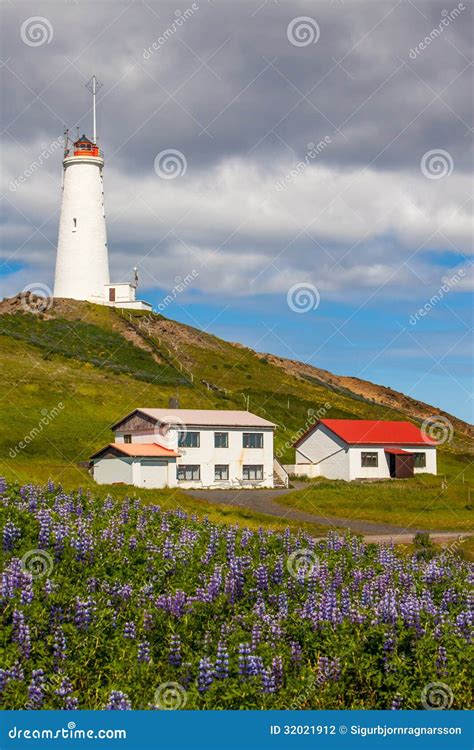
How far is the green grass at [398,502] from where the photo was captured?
1644 inches

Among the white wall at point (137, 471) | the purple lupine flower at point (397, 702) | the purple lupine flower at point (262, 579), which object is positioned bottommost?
the purple lupine flower at point (397, 702)

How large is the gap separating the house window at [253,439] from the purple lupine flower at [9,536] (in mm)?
41482

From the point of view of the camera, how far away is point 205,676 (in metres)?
11.0

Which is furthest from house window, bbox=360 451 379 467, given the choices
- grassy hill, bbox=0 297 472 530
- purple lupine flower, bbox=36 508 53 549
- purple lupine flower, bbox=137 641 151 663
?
purple lupine flower, bbox=137 641 151 663

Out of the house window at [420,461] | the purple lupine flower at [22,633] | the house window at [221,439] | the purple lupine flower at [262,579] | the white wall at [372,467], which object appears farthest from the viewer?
the house window at [420,461]

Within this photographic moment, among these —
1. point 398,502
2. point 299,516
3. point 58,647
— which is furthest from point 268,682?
point 398,502

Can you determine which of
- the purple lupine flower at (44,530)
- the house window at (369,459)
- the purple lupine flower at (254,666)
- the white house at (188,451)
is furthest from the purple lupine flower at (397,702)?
the house window at (369,459)

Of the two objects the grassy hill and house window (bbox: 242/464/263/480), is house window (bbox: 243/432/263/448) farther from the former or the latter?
the grassy hill

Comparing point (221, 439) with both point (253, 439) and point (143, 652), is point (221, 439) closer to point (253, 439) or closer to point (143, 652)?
point (253, 439)

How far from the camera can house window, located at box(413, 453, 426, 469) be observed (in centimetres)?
6669

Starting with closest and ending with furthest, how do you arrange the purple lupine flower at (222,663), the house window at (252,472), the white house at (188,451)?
1. the purple lupine flower at (222,663)
2. the white house at (188,451)
3. the house window at (252,472)

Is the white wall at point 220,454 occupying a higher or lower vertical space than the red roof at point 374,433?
lower

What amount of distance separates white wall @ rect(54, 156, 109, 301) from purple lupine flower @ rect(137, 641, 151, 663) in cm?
9496

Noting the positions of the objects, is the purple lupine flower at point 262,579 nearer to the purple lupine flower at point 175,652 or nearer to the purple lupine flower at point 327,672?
the purple lupine flower at point 175,652
